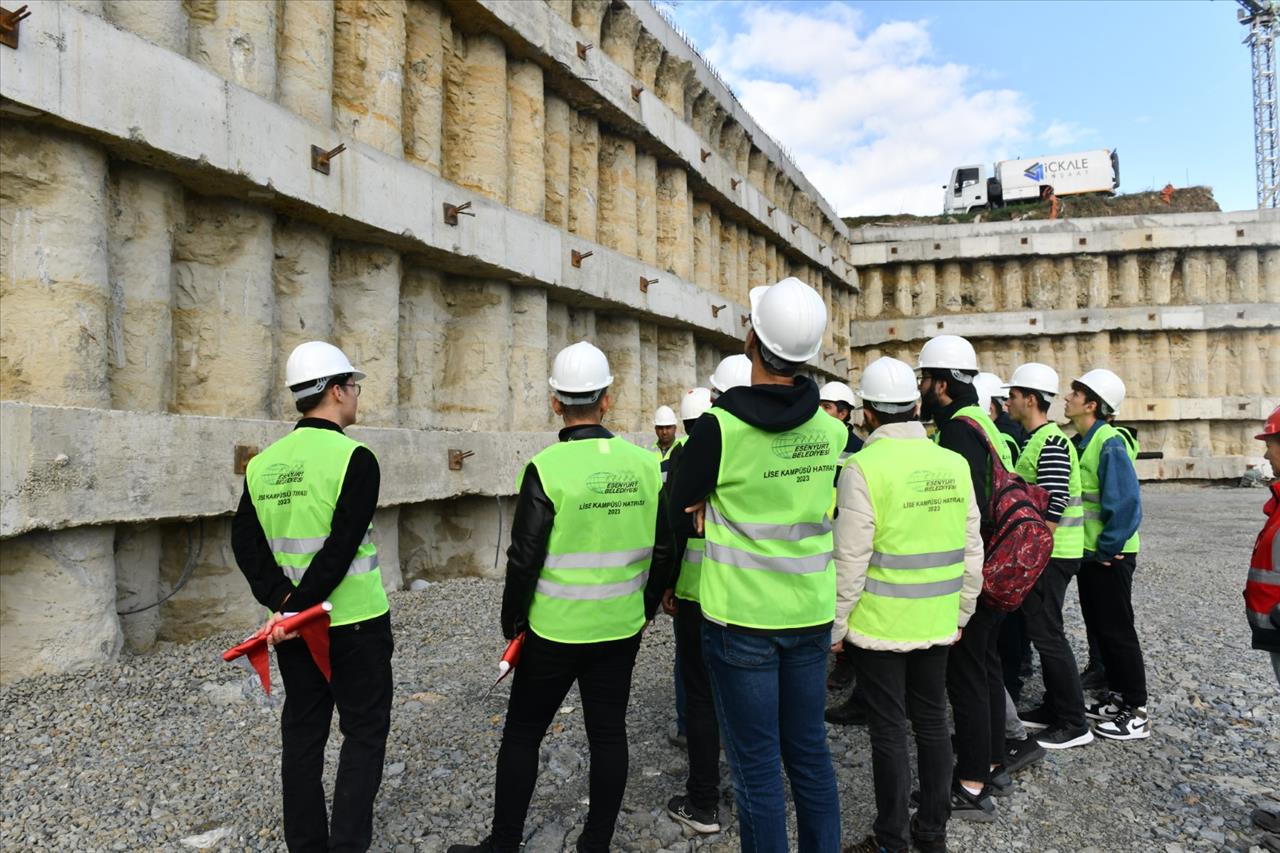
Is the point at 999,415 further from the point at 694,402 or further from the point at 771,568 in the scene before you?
the point at 771,568

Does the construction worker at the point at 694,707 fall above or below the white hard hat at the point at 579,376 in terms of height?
below

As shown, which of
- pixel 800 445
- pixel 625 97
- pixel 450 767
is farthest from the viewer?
pixel 625 97

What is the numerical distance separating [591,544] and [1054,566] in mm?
3138

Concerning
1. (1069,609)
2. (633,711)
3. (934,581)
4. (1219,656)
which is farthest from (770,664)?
(1069,609)

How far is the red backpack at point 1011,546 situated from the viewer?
3.84m

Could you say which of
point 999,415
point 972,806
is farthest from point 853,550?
point 999,415

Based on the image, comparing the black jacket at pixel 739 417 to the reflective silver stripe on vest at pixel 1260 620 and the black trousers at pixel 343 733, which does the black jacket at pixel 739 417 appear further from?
the reflective silver stripe on vest at pixel 1260 620

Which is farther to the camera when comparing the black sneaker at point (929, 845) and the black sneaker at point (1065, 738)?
the black sneaker at point (1065, 738)

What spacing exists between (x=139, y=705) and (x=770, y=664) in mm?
4164

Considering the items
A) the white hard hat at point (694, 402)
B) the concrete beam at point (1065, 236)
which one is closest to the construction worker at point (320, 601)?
the white hard hat at point (694, 402)

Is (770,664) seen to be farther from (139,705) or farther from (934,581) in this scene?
(139,705)

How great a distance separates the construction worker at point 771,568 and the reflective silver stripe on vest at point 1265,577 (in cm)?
199

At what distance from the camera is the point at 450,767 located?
14.2 ft

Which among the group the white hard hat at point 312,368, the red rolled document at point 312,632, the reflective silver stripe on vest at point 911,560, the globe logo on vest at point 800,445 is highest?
the white hard hat at point 312,368
